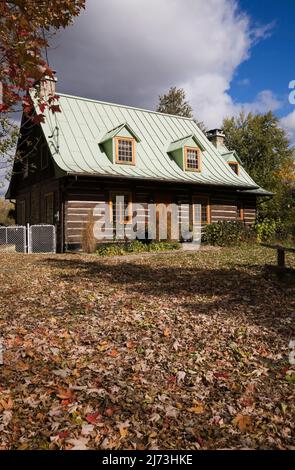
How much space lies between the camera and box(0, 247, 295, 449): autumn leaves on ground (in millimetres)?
3906

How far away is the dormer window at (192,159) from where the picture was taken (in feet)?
76.1

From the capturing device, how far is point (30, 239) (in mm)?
19391

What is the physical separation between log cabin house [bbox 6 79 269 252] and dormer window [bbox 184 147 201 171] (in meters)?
0.06

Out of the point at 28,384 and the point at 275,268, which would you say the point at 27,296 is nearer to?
the point at 28,384

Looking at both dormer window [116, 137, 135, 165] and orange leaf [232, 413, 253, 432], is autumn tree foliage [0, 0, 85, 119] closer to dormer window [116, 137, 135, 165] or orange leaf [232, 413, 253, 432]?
orange leaf [232, 413, 253, 432]

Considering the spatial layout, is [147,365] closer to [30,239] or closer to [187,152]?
[30,239]

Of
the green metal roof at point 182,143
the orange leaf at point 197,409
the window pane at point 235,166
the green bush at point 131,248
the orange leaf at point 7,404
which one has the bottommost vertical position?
the orange leaf at point 197,409

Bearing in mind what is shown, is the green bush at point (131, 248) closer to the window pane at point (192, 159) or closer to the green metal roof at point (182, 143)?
the window pane at point (192, 159)

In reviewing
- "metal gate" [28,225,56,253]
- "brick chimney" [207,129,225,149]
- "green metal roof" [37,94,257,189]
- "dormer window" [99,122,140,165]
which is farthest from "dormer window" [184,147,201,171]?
"metal gate" [28,225,56,253]

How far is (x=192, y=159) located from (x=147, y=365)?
1927 cm

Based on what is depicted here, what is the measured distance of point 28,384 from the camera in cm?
477

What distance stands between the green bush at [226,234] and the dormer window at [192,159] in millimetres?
3633

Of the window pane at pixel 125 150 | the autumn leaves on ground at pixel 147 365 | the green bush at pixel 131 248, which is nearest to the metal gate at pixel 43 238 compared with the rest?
the green bush at pixel 131 248
